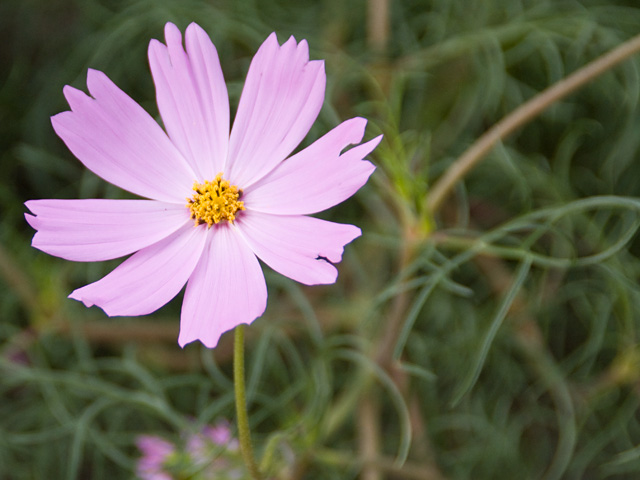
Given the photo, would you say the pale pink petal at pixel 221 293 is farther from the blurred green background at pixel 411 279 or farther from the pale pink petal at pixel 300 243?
the blurred green background at pixel 411 279

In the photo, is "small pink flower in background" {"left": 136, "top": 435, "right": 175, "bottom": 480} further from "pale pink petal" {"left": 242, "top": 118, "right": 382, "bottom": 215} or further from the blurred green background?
"pale pink petal" {"left": 242, "top": 118, "right": 382, "bottom": 215}

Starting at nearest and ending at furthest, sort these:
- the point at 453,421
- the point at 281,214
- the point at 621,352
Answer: the point at 281,214 < the point at 621,352 < the point at 453,421

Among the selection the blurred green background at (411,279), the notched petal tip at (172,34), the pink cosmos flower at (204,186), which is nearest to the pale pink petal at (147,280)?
the pink cosmos flower at (204,186)

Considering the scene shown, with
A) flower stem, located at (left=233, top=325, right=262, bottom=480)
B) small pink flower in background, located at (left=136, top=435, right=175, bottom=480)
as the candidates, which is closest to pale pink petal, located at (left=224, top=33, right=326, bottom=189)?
flower stem, located at (left=233, top=325, right=262, bottom=480)

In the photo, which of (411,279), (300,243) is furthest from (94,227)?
(411,279)

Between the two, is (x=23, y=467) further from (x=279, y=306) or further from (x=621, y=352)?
(x=621, y=352)

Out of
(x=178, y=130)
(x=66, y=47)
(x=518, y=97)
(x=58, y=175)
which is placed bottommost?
(x=178, y=130)

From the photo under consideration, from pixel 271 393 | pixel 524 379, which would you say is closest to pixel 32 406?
pixel 271 393

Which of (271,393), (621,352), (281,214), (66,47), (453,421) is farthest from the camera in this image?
(66,47)
